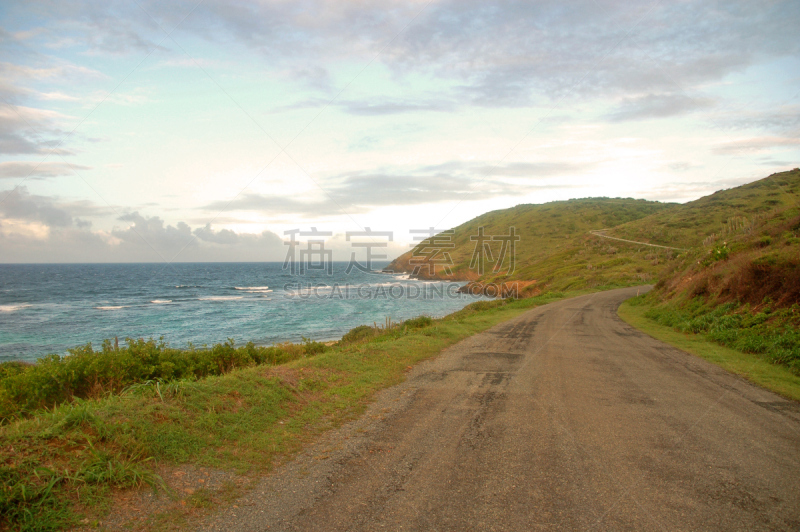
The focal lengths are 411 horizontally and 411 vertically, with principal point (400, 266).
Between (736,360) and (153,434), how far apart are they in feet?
46.3

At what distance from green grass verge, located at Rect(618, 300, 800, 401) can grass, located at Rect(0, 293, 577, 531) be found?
341 inches

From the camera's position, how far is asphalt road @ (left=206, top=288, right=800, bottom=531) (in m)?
4.03

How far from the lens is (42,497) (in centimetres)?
362

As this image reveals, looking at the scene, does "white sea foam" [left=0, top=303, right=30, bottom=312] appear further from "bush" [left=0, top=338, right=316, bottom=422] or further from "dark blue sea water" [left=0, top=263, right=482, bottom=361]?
"bush" [left=0, top=338, right=316, bottom=422]

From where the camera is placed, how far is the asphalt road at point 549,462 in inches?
159

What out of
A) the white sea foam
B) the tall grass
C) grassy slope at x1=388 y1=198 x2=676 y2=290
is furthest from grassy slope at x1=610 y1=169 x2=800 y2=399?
the white sea foam

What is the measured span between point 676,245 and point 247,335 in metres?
55.9

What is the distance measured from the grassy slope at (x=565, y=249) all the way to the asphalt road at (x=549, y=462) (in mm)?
39426

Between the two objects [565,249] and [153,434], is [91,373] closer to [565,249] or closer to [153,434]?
[153,434]

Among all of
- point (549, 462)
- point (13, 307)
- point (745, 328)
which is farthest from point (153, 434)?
point (13, 307)

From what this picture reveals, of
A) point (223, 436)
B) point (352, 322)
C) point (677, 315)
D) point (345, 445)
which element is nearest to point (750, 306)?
point (677, 315)

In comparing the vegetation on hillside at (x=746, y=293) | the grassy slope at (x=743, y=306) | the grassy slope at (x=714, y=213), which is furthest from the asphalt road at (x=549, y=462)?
the grassy slope at (x=714, y=213)

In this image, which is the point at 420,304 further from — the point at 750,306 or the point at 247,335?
the point at 750,306

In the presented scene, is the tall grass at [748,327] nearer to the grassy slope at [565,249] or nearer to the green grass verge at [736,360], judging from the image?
the green grass verge at [736,360]
